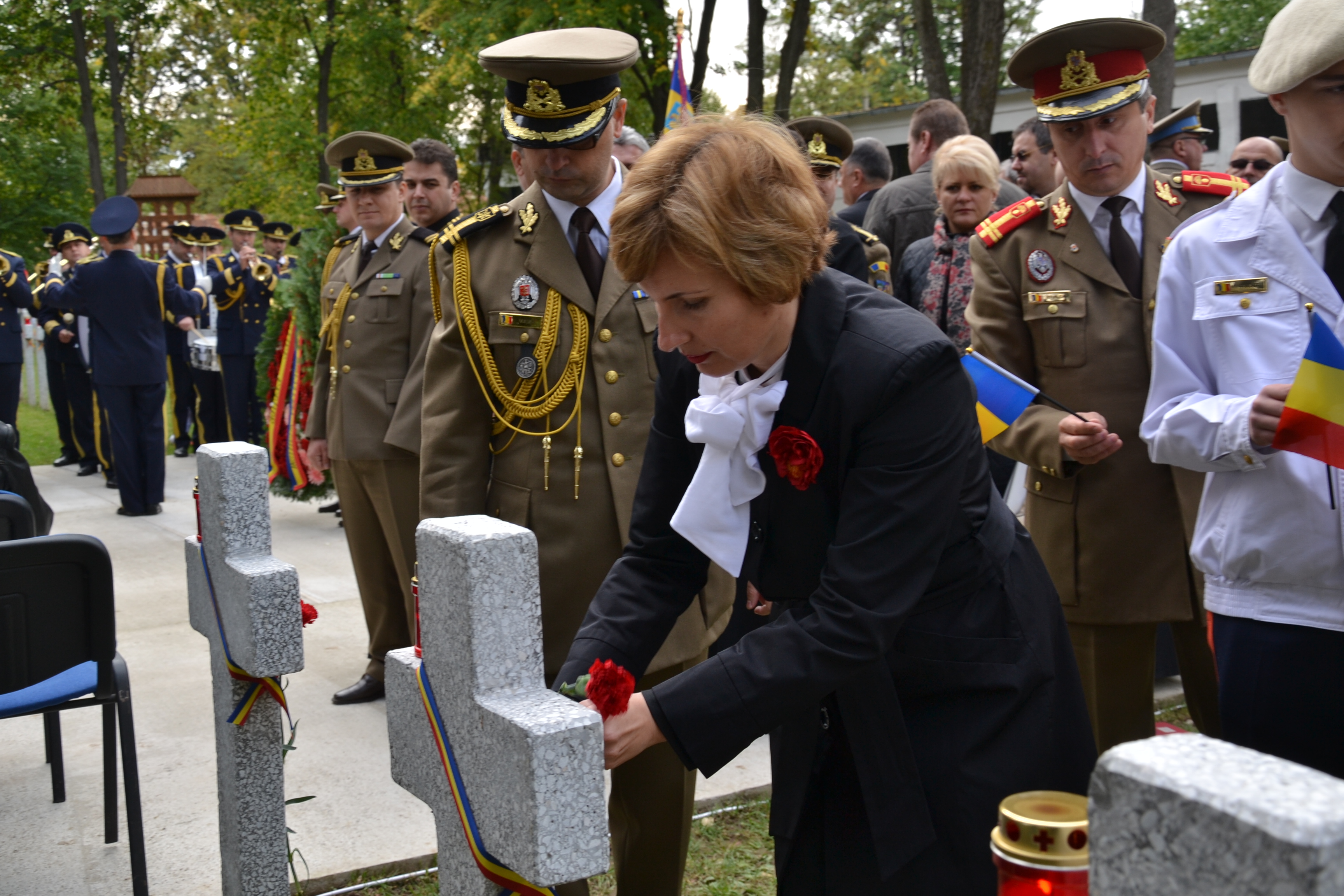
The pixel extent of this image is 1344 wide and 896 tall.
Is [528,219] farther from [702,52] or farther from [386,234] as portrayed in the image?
[702,52]

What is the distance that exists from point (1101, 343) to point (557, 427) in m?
1.44

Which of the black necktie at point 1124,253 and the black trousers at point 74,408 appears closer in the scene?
the black necktie at point 1124,253

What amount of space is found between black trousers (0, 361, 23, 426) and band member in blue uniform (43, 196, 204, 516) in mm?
2549

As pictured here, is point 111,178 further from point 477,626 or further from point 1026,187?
point 477,626

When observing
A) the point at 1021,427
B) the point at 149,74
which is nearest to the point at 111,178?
the point at 149,74

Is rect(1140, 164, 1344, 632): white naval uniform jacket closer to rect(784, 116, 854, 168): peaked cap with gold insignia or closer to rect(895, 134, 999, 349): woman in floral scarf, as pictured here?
rect(895, 134, 999, 349): woman in floral scarf

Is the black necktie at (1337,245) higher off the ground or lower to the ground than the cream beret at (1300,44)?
lower

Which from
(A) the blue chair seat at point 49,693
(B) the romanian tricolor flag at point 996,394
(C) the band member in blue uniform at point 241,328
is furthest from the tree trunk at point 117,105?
(B) the romanian tricolor flag at point 996,394

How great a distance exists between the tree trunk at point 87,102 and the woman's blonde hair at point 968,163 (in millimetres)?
22492

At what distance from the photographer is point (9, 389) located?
12.2 m

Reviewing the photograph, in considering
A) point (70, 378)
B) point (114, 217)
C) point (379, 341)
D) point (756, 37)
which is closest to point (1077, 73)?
point (379, 341)

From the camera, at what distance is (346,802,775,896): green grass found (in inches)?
138

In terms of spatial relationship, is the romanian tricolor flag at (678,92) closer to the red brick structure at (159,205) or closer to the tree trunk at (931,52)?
the tree trunk at (931,52)

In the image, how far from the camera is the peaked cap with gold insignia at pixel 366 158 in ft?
18.0
